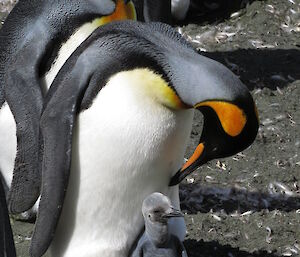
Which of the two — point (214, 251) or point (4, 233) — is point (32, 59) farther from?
point (214, 251)

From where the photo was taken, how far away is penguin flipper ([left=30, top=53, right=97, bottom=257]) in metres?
3.66

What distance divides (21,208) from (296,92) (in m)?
2.36

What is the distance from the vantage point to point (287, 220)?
4.71 m

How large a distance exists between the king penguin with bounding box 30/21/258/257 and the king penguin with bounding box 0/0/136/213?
0.21 meters

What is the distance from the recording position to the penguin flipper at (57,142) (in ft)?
12.0

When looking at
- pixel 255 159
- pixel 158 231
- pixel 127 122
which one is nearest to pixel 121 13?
pixel 127 122

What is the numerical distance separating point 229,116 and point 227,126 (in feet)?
0.14

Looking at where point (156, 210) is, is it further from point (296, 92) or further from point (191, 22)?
point (191, 22)

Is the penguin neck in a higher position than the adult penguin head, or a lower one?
lower

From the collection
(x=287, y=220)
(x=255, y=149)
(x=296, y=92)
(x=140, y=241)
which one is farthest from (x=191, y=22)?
(x=140, y=241)

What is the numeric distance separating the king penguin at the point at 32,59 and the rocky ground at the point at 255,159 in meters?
0.64

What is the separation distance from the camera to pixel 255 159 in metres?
5.25

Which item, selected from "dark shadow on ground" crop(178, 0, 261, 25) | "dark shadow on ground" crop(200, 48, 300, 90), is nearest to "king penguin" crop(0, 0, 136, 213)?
"dark shadow on ground" crop(200, 48, 300, 90)

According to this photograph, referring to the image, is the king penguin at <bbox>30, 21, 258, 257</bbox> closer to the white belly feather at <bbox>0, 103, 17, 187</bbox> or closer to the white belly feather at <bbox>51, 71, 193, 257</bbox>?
the white belly feather at <bbox>51, 71, 193, 257</bbox>
